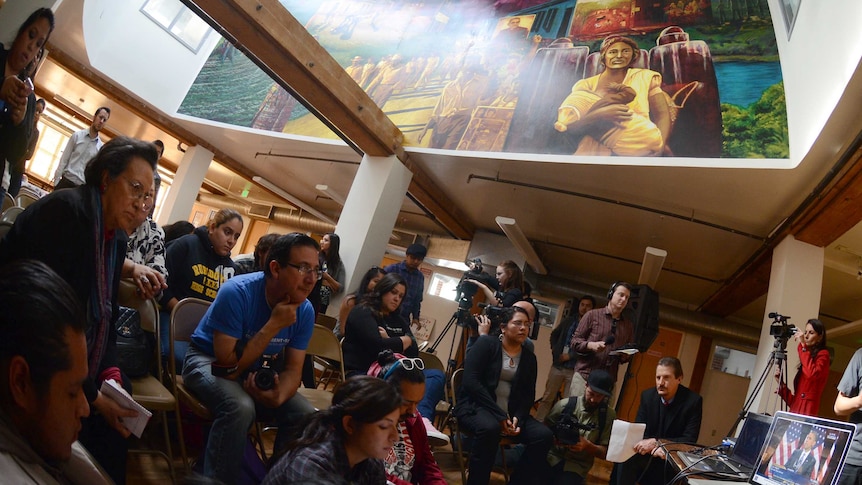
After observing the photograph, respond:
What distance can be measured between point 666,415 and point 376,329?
6.60ft

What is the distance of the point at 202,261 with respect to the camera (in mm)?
3119

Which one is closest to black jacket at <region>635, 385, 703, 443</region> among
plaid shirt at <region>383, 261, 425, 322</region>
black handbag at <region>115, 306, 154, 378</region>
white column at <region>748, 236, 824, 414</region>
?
white column at <region>748, 236, 824, 414</region>

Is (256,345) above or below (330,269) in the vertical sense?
below

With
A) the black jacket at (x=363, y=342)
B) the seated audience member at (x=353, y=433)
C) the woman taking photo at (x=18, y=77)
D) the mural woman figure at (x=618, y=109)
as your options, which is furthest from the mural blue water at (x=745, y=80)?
the woman taking photo at (x=18, y=77)

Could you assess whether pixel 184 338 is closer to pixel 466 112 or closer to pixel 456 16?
pixel 466 112

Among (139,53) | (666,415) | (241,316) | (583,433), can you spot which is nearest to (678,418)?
(666,415)

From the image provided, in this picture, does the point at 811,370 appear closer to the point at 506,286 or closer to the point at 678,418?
the point at 678,418

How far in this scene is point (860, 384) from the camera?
245 cm

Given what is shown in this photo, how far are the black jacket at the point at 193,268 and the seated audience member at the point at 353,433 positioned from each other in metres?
1.60

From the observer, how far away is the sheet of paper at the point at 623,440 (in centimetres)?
322

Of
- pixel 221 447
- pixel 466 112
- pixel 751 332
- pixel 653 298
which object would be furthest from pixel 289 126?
pixel 751 332

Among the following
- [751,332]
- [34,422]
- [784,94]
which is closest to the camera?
[34,422]

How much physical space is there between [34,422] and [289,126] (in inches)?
276

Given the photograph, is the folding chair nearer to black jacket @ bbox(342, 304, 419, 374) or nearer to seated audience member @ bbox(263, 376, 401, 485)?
seated audience member @ bbox(263, 376, 401, 485)
